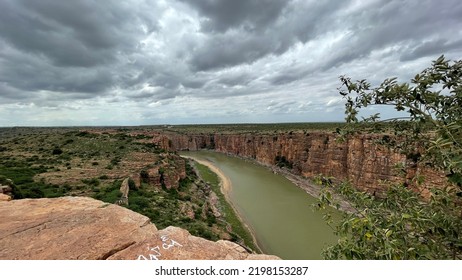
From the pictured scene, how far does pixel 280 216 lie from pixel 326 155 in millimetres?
15586

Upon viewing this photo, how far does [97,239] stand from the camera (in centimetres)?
420

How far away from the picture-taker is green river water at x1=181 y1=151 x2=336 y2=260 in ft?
68.0

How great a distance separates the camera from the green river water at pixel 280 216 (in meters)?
20.7

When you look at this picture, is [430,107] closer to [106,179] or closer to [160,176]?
[106,179]

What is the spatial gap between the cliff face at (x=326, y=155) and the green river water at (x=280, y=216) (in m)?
4.90

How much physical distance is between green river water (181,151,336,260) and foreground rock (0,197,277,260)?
27.0 ft

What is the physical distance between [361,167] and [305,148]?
46.6 feet

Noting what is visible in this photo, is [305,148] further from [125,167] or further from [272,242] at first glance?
[125,167]

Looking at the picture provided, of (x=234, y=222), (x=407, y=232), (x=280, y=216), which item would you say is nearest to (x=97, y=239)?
(x=407, y=232)

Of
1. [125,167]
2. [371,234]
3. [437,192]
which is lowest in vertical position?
[125,167]

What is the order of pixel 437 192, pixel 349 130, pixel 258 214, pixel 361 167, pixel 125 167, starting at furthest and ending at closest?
pixel 361 167 < pixel 258 214 < pixel 125 167 < pixel 349 130 < pixel 437 192

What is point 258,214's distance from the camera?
28031mm

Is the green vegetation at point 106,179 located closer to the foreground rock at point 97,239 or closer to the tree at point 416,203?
the foreground rock at point 97,239
